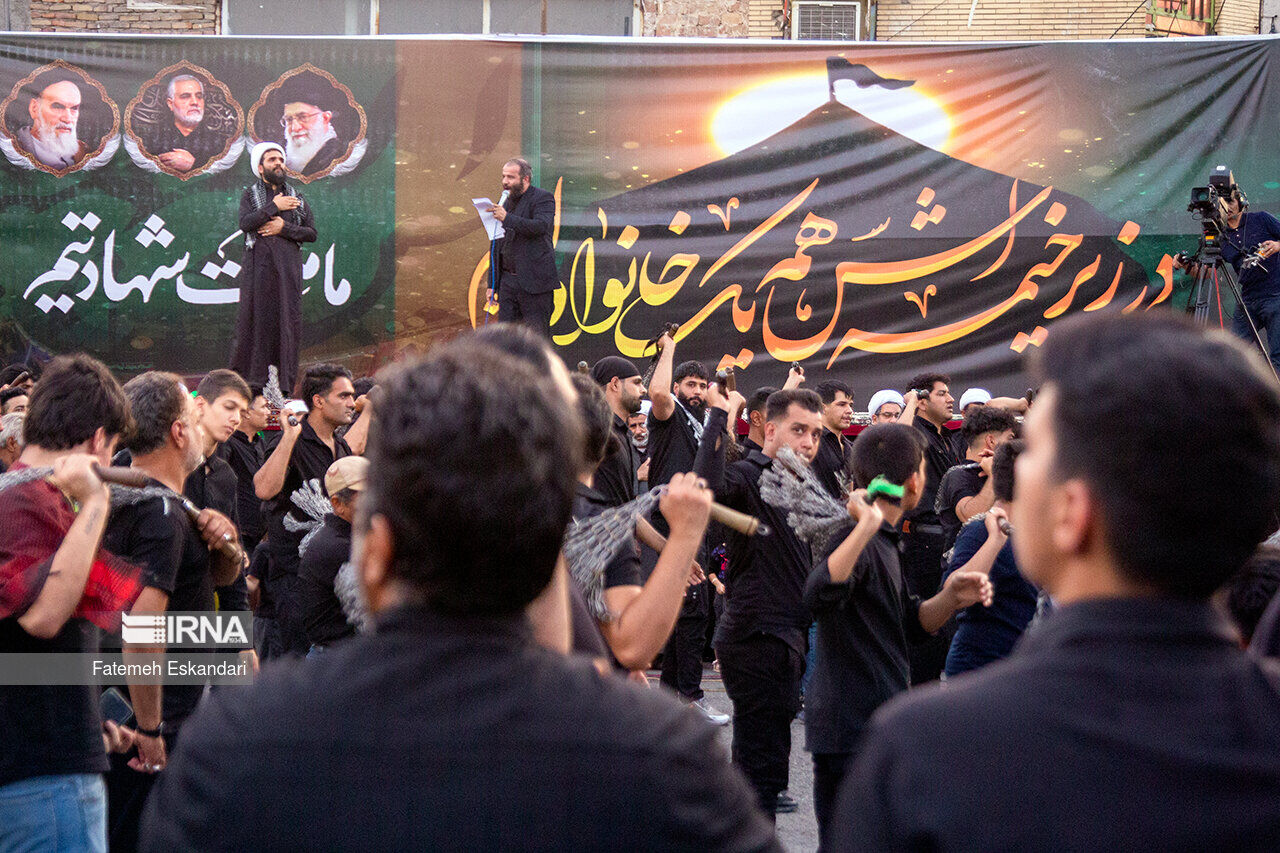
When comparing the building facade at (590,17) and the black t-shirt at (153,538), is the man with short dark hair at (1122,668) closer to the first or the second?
the black t-shirt at (153,538)

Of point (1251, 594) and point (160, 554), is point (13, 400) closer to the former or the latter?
point (160, 554)

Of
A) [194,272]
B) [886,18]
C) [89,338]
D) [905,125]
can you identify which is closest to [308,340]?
[194,272]

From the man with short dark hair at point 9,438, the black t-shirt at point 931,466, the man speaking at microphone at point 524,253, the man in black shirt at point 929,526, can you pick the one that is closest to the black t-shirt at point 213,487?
the man with short dark hair at point 9,438

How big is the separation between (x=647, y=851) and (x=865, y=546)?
260cm

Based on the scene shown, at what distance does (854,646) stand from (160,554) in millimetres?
1918

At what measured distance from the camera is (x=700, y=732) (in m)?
1.11

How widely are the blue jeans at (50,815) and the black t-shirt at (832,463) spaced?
3.35 metres

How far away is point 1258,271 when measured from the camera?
28.3 feet

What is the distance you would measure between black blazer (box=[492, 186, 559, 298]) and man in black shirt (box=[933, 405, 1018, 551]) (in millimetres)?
3419

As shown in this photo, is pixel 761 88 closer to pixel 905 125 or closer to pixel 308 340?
pixel 905 125

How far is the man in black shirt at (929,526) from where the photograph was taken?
5.45 m

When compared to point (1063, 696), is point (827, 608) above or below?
below

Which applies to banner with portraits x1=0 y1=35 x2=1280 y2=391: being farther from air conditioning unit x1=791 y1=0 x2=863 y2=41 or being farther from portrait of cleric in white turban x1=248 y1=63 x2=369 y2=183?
air conditioning unit x1=791 y1=0 x2=863 y2=41

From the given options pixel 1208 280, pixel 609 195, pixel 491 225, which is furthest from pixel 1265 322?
pixel 491 225
